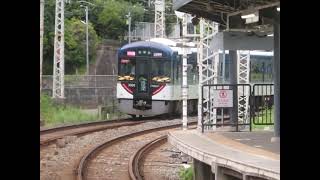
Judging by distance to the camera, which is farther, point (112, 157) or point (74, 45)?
point (74, 45)

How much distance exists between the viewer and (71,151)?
41.6ft

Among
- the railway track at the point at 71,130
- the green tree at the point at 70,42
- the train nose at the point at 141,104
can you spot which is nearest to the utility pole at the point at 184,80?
the railway track at the point at 71,130

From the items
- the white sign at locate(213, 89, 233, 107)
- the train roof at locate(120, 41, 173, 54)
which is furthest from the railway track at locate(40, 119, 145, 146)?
the white sign at locate(213, 89, 233, 107)

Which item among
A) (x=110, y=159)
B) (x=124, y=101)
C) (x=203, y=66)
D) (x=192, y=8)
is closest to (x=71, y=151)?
(x=110, y=159)

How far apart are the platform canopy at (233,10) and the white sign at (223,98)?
1.15 m

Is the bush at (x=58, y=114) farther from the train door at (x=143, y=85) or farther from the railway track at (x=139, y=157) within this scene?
the railway track at (x=139, y=157)

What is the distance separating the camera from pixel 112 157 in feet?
38.9

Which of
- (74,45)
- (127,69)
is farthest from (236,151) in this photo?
(74,45)

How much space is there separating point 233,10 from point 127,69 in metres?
12.3

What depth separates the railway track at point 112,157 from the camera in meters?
9.91

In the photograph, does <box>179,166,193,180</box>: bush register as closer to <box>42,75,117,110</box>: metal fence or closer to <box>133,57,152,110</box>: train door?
<box>133,57,152,110</box>: train door

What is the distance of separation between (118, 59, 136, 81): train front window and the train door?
7.3 inches

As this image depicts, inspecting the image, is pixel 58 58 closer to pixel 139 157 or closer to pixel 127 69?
pixel 127 69
